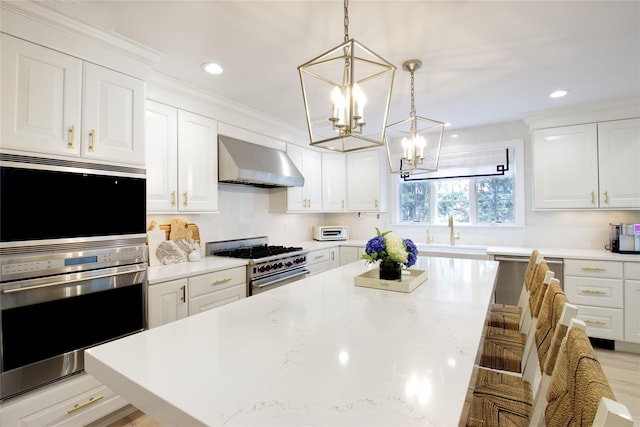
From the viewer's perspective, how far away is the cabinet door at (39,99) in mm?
1543

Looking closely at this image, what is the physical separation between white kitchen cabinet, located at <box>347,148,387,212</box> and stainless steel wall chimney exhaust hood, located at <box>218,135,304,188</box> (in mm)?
1227

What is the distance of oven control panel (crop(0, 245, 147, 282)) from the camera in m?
1.54

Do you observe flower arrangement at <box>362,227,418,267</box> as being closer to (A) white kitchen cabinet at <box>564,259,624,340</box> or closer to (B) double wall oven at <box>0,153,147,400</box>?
(B) double wall oven at <box>0,153,147,400</box>

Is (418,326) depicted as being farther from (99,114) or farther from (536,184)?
(536,184)

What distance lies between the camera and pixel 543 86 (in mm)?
2787

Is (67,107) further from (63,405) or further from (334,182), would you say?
(334,182)

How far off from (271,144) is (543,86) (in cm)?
282

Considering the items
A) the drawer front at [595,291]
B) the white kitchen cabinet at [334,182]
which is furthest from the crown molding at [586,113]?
the white kitchen cabinet at [334,182]

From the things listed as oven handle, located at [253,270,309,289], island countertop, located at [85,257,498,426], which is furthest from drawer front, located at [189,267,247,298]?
island countertop, located at [85,257,498,426]

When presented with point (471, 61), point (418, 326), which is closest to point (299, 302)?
point (418, 326)

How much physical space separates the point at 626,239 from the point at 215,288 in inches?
160

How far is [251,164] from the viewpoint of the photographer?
3.13 meters

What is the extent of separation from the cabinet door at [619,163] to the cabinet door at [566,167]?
6 cm

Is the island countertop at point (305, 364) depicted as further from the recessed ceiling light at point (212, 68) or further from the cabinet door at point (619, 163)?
the cabinet door at point (619, 163)
